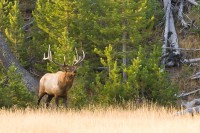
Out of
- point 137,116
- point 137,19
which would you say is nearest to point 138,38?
point 137,19

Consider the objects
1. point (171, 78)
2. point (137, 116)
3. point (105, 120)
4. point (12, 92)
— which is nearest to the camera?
point (105, 120)

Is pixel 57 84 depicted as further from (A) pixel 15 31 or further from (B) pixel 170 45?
(B) pixel 170 45

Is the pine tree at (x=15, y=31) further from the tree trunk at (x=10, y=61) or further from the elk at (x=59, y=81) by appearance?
the elk at (x=59, y=81)

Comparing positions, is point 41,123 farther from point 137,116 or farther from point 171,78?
point 171,78

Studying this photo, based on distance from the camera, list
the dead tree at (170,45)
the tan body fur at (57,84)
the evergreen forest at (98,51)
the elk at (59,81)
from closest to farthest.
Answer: the elk at (59,81), the tan body fur at (57,84), the evergreen forest at (98,51), the dead tree at (170,45)

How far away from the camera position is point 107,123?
1143 cm

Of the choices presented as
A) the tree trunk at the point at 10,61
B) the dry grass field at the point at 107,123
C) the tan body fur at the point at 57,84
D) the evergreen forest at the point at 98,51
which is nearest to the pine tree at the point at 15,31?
the evergreen forest at the point at 98,51

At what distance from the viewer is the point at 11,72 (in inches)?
655

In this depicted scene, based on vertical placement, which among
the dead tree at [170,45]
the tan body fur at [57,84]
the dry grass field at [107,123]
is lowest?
the dry grass field at [107,123]

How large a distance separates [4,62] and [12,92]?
345 cm

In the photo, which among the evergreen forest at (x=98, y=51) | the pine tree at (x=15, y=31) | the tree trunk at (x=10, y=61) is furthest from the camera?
the pine tree at (x=15, y=31)

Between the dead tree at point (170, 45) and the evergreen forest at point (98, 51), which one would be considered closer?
the evergreen forest at point (98, 51)

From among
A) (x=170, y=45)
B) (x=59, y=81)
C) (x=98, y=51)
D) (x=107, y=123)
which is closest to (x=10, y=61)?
(x=98, y=51)

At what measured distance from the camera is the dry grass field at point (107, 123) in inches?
393
